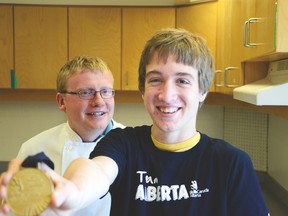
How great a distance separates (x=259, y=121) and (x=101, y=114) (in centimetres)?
169

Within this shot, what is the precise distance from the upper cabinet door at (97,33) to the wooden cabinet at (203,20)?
1.61ft

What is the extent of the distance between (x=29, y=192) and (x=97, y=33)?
2.09 meters

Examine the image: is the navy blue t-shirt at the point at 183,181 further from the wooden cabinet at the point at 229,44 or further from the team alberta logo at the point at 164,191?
the wooden cabinet at the point at 229,44

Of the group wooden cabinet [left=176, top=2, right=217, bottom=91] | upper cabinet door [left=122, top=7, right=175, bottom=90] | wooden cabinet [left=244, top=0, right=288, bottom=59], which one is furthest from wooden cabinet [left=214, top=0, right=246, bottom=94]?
upper cabinet door [left=122, top=7, right=175, bottom=90]

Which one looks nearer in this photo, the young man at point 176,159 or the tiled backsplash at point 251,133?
the young man at point 176,159

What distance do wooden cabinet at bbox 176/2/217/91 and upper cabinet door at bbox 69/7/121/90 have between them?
489 millimetres

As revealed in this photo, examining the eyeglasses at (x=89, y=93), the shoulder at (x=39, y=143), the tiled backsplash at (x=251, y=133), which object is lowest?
the tiled backsplash at (x=251, y=133)

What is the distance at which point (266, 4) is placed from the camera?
1182mm

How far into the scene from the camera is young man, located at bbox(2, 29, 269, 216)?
767 millimetres

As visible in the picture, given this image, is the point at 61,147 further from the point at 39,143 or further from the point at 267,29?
the point at 267,29

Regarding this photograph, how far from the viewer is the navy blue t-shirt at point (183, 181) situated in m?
0.77

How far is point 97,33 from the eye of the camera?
248cm

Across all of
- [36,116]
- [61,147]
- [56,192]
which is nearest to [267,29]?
[61,147]

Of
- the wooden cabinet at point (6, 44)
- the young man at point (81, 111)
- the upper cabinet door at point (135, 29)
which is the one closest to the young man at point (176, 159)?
the young man at point (81, 111)
